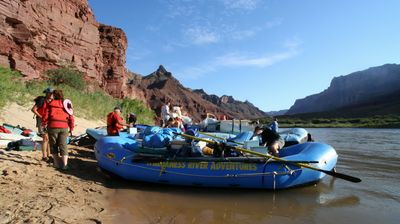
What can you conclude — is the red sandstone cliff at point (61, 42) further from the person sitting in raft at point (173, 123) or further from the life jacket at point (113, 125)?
the life jacket at point (113, 125)

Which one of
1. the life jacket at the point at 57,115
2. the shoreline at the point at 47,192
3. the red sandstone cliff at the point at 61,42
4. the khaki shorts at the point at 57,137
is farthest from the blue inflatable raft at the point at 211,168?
the red sandstone cliff at the point at 61,42

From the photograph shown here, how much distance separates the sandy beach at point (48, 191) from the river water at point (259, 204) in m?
0.36

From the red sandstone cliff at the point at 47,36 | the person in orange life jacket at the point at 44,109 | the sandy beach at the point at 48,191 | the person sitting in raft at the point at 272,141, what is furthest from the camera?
the red sandstone cliff at the point at 47,36

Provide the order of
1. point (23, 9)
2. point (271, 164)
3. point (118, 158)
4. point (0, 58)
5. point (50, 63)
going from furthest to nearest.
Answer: point (50, 63) → point (23, 9) → point (0, 58) → point (118, 158) → point (271, 164)

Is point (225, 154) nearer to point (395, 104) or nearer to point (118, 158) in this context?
point (118, 158)

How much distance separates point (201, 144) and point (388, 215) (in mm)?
3850

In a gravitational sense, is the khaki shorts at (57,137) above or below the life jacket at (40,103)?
below

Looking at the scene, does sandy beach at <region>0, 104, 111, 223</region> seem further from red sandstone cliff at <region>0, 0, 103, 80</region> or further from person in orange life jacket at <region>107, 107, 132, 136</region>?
red sandstone cliff at <region>0, 0, 103, 80</region>

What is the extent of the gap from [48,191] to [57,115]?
5.92 ft

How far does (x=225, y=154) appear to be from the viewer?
23.8 feet

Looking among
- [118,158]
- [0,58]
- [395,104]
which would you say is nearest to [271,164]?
[118,158]

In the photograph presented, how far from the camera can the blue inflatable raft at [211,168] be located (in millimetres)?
6594

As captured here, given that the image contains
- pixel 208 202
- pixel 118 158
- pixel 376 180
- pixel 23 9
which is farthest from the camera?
pixel 23 9

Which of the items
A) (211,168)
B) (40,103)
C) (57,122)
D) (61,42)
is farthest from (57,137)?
(61,42)
